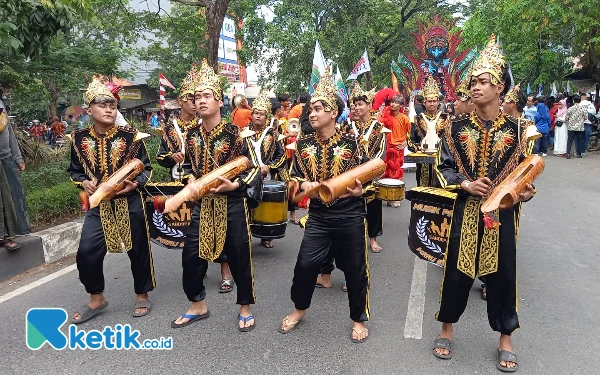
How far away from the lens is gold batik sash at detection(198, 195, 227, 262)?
3709mm

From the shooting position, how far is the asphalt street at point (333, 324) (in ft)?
10.7

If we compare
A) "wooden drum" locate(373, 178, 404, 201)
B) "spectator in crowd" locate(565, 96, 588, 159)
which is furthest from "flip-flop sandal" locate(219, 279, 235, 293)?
"spectator in crowd" locate(565, 96, 588, 159)

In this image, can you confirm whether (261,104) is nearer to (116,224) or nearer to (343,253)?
(116,224)

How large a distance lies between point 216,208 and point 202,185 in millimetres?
365

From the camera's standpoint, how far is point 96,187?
380 cm

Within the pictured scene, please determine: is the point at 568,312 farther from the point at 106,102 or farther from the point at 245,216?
the point at 106,102

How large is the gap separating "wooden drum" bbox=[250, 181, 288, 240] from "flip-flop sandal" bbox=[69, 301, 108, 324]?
1814 millimetres

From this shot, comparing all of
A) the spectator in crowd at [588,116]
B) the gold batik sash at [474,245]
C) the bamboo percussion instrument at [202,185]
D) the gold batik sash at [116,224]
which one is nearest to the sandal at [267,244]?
the gold batik sash at [116,224]

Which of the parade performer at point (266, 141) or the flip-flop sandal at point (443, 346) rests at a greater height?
the parade performer at point (266, 141)

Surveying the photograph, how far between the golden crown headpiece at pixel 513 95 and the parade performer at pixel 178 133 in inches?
109

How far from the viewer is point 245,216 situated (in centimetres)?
379

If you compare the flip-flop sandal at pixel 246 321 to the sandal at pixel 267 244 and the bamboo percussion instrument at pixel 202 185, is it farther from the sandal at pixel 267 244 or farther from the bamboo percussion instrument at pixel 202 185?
the sandal at pixel 267 244

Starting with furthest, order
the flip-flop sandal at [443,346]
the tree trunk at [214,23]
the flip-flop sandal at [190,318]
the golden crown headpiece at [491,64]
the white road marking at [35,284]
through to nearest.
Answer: the tree trunk at [214,23], the white road marking at [35,284], the flip-flop sandal at [190,318], the flip-flop sandal at [443,346], the golden crown headpiece at [491,64]

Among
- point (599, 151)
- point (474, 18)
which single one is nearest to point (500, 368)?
point (599, 151)
